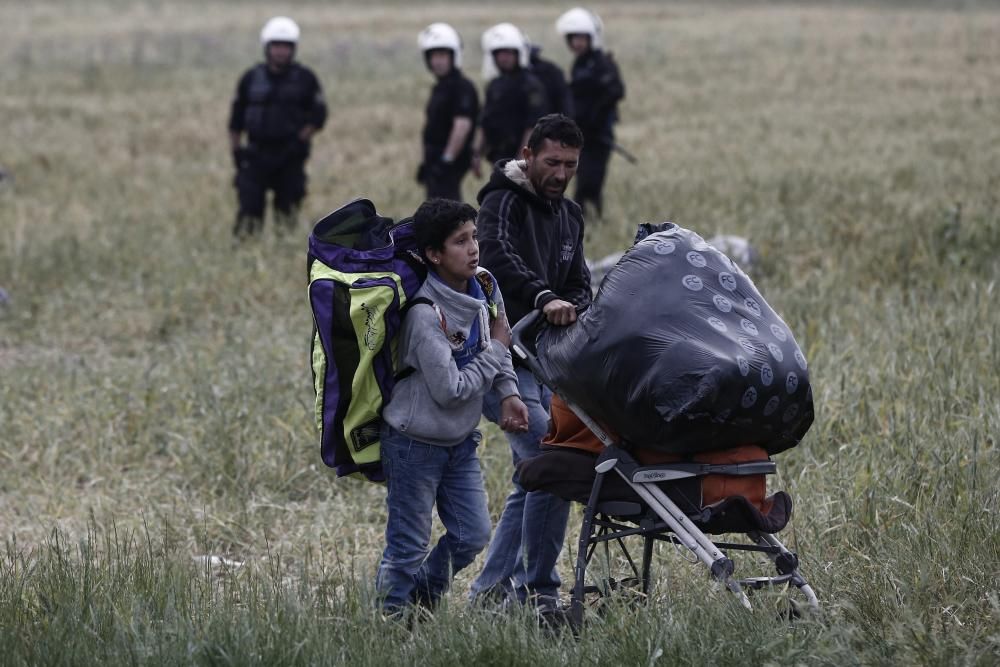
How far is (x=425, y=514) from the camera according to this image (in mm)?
4391

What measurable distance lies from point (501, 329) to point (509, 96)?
22.6 ft

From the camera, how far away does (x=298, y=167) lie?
12.0 metres

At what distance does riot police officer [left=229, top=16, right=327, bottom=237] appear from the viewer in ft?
37.7

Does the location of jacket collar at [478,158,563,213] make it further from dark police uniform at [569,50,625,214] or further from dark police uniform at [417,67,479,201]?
dark police uniform at [569,50,625,214]

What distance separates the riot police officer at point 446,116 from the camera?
35.9 feet

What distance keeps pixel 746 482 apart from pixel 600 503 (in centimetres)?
44

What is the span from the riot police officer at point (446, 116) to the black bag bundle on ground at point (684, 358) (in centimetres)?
711

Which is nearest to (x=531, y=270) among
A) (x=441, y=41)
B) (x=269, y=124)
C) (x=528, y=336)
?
(x=528, y=336)

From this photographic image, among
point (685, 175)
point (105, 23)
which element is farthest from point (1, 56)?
point (685, 175)

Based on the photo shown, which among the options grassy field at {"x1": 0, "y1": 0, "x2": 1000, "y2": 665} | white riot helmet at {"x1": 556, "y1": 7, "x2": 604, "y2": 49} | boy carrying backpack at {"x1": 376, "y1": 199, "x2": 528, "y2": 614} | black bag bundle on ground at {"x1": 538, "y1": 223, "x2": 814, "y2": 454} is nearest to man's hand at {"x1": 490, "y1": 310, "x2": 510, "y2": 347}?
boy carrying backpack at {"x1": 376, "y1": 199, "x2": 528, "y2": 614}

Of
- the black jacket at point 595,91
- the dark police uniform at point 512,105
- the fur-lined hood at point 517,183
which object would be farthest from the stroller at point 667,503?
the black jacket at point 595,91

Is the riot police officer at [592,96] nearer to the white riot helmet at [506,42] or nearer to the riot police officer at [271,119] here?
the white riot helmet at [506,42]

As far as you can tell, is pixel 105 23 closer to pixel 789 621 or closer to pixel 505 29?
pixel 505 29

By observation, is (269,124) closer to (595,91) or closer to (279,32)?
(279,32)
